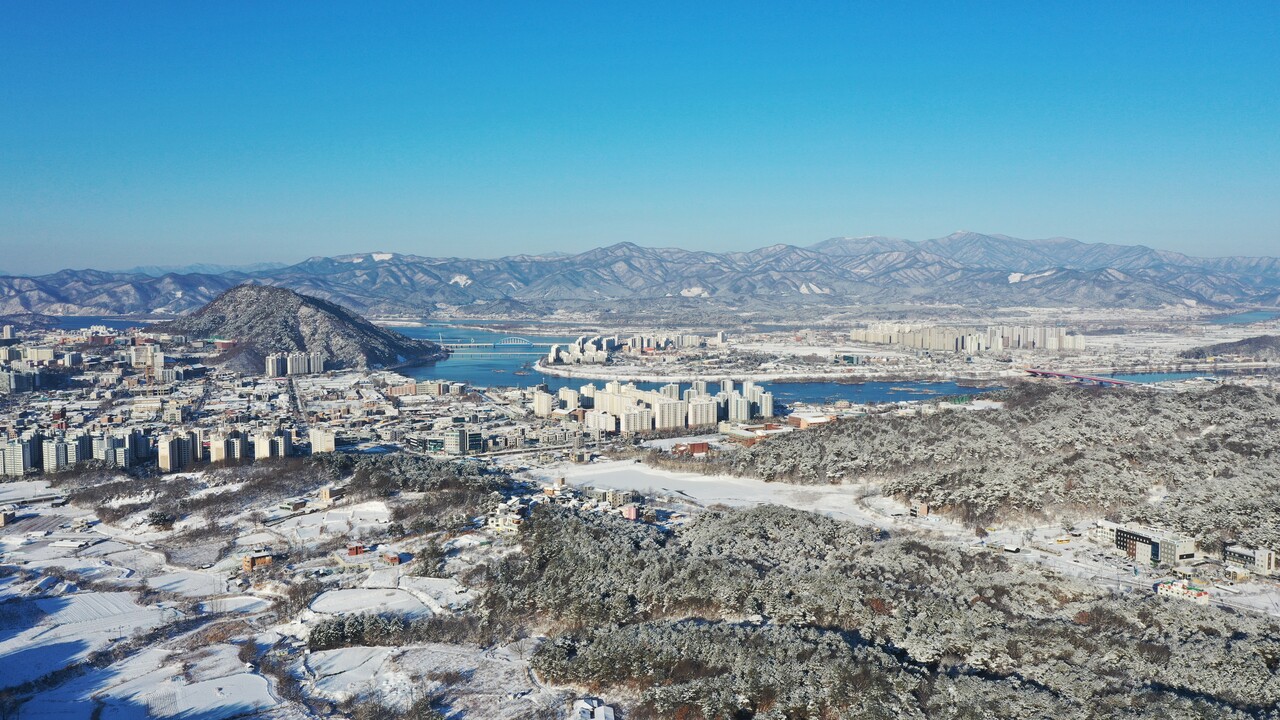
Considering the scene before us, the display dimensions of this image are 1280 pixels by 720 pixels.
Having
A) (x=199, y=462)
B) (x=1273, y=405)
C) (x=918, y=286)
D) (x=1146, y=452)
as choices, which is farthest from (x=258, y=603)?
(x=918, y=286)

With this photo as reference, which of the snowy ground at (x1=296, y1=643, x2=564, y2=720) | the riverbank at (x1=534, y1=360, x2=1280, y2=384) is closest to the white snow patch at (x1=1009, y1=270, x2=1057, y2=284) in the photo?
the riverbank at (x1=534, y1=360, x2=1280, y2=384)

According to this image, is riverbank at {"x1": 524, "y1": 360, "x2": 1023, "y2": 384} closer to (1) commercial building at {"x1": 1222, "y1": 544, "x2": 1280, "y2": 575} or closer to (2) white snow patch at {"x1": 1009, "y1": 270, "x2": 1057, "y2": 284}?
(1) commercial building at {"x1": 1222, "y1": 544, "x2": 1280, "y2": 575}

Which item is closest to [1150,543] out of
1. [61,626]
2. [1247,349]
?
[61,626]

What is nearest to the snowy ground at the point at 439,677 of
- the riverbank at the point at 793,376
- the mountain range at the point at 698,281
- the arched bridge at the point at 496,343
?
the riverbank at the point at 793,376

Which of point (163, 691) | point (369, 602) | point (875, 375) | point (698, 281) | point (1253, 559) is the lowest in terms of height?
point (163, 691)

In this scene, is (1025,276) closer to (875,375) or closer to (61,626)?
(875,375)

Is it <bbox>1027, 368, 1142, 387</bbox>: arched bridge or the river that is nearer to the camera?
the river

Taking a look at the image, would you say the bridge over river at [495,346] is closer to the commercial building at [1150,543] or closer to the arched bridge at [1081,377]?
the arched bridge at [1081,377]
